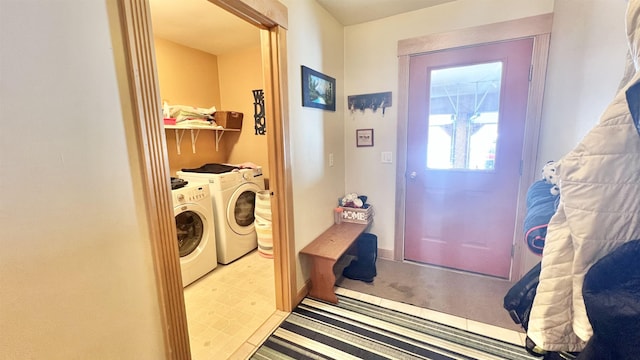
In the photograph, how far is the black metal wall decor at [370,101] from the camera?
2.49m

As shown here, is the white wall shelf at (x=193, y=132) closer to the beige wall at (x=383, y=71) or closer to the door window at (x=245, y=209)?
the door window at (x=245, y=209)

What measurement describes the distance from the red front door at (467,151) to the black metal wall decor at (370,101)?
219 millimetres

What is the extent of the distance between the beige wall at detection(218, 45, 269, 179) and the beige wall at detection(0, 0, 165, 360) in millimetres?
2221

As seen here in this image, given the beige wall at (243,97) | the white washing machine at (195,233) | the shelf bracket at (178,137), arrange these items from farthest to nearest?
1. the beige wall at (243,97)
2. the shelf bracket at (178,137)
3. the white washing machine at (195,233)

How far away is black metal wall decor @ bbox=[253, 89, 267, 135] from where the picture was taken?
315 centimetres

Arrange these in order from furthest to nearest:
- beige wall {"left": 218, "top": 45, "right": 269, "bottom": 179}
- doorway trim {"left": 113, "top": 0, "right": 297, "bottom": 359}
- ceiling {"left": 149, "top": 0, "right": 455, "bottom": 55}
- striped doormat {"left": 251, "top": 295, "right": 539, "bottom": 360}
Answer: beige wall {"left": 218, "top": 45, "right": 269, "bottom": 179}
ceiling {"left": 149, "top": 0, "right": 455, "bottom": 55}
striped doormat {"left": 251, "top": 295, "right": 539, "bottom": 360}
doorway trim {"left": 113, "top": 0, "right": 297, "bottom": 359}

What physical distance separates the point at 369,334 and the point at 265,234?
145 centimetres

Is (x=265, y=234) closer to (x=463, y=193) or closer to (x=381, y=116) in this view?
(x=381, y=116)

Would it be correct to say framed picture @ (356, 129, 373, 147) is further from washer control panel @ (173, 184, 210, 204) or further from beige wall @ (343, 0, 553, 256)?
washer control panel @ (173, 184, 210, 204)

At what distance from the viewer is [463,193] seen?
7.73 ft

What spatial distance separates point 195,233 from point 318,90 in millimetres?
1670

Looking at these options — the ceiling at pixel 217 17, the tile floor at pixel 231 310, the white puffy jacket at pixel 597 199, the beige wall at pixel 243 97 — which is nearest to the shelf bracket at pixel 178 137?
the beige wall at pixel 243 97

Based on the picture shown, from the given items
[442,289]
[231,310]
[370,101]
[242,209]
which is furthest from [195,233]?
Result: [442,289]

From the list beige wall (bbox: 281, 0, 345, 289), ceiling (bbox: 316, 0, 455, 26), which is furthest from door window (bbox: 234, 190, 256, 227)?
ceiling (bbox: 316, 0, 455, 26)
